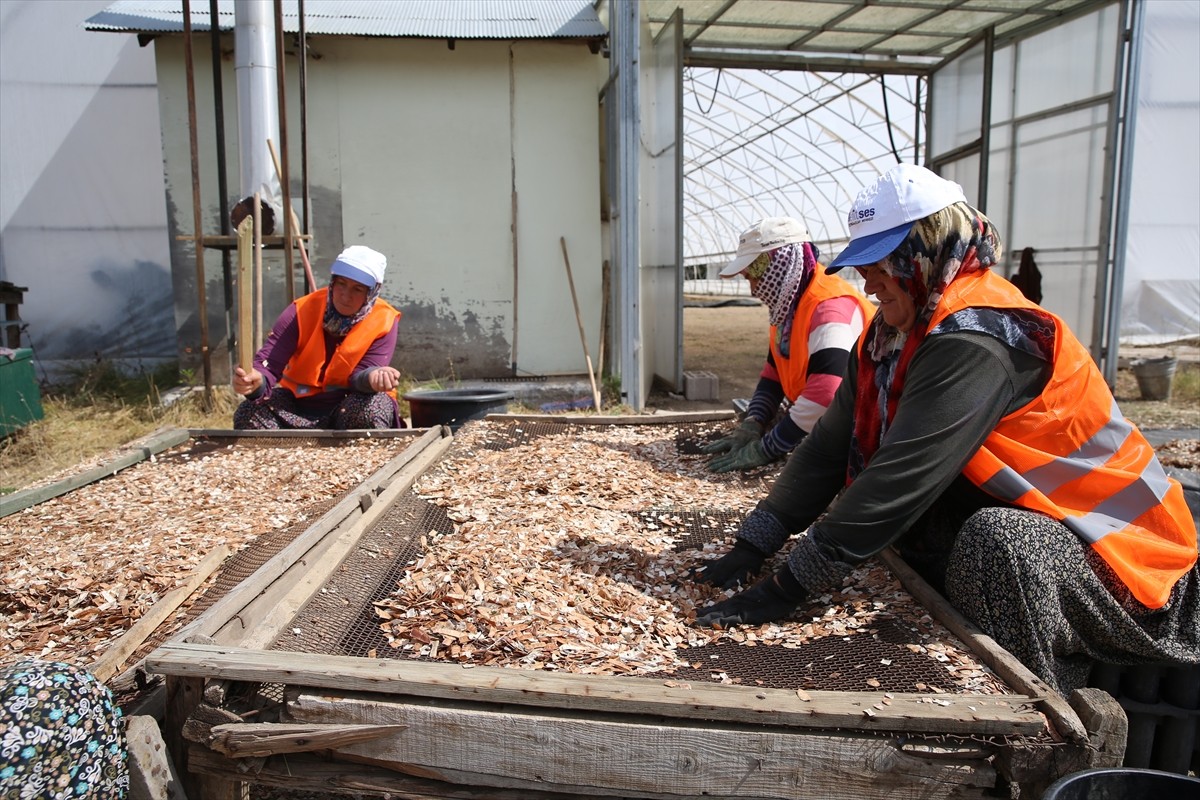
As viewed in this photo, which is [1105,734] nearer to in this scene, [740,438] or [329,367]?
[740,438]

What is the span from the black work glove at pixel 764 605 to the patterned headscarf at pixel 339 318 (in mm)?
2834

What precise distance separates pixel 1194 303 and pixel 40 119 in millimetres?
12370

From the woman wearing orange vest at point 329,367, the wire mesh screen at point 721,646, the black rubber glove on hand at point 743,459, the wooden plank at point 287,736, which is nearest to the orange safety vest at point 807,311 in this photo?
the black rubber glove on hand at point 743,459

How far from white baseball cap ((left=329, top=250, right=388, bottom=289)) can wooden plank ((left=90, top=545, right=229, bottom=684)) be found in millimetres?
1801

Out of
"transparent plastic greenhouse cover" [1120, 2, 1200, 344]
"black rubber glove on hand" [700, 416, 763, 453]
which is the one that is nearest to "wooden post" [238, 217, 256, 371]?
"black rubber glove on hand" [700, 416, 763, 453]

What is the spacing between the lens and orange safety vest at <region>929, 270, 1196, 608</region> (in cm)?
178

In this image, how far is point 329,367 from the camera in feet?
14.1

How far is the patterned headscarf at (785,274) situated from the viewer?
3303 mm

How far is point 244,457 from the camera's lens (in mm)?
3766

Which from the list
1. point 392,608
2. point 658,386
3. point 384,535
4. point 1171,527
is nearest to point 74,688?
point 392,608

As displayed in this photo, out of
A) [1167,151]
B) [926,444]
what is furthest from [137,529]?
[1167,151]

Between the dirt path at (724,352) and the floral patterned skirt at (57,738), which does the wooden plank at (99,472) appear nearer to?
the floral patterned skirt at (57,738)

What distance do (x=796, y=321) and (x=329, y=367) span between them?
2368 millimetres

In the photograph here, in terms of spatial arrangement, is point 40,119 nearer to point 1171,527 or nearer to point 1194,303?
point 1171,527
